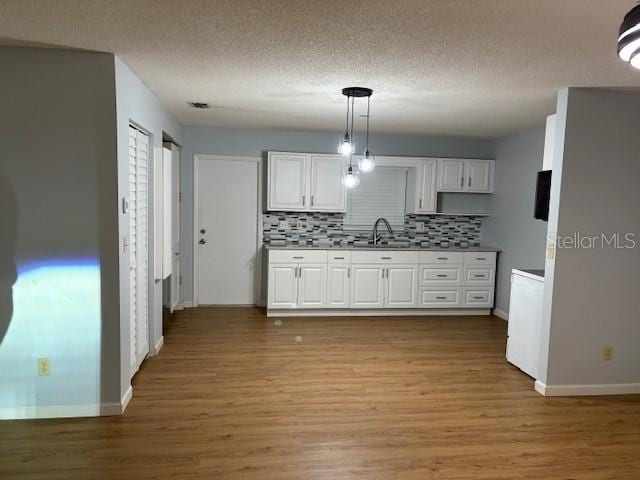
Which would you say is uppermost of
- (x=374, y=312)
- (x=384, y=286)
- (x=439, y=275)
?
(x=439, y=275)

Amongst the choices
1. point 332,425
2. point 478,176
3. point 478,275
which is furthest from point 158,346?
point 478,176

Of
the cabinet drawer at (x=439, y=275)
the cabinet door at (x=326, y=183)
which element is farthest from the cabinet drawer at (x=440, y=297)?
the cabinet door at (x=326, y=183)

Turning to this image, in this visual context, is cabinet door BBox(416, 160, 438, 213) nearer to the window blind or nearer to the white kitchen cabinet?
the white kitchen cabinet

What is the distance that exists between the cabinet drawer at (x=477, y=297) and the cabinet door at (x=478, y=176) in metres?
1.33

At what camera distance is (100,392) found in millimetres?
2920

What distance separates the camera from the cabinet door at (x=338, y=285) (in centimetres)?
550

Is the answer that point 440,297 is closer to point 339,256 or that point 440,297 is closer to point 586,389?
point 339,256

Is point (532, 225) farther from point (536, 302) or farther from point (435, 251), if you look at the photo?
point (536, 302)

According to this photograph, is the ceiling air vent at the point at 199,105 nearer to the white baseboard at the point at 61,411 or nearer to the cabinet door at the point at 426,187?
the white baseboard at the point at 61,411

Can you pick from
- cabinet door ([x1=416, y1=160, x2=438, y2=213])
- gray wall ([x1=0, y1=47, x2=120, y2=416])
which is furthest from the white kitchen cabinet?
gray wall ([x1=0, y1=47, x2=120, y2=416])

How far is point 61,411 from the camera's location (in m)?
2.88

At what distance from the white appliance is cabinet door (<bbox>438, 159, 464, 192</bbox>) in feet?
6.70

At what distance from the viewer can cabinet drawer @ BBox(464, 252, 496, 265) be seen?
18.8ft

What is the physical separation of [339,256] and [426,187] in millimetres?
1512
